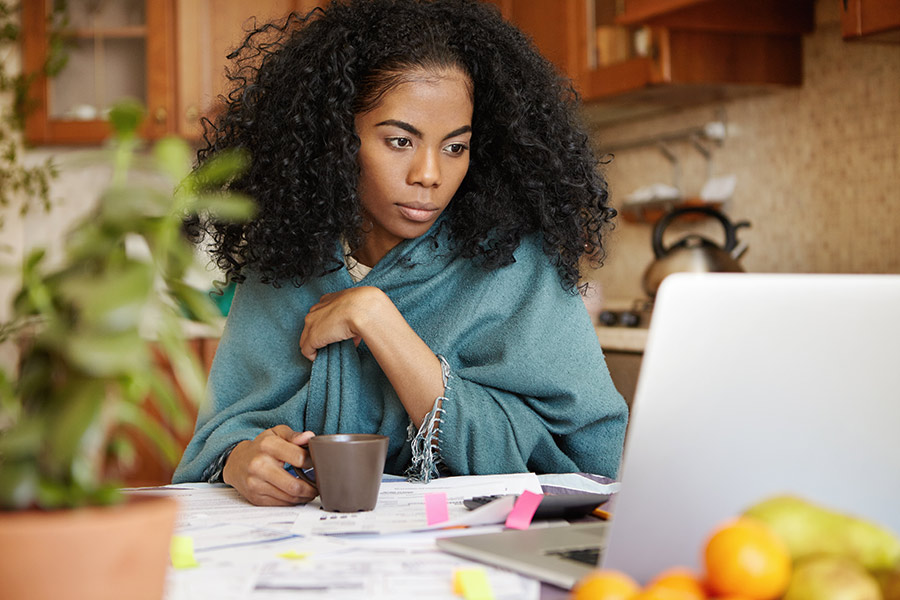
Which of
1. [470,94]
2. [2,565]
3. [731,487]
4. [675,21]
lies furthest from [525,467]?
[675,21]

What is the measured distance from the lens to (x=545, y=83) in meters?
1.47

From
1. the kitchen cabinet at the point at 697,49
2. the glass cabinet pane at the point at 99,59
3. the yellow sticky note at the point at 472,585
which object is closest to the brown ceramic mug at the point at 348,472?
the yellow sticky note at the point at 472,585

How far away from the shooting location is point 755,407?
538mm

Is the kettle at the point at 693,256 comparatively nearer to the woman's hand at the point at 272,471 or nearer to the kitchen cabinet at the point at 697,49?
the kitchen cabinet at the point at 697,49

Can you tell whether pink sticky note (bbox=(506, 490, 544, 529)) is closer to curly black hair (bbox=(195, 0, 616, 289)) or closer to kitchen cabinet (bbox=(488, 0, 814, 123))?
curly black hair (bbox=(195, 0, 616, 289))

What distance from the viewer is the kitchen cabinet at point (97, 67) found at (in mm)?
3551

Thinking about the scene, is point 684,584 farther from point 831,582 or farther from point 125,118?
point 125,118

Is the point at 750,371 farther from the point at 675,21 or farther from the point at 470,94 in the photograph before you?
the point at 675,21

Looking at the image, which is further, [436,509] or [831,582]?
[436,509]

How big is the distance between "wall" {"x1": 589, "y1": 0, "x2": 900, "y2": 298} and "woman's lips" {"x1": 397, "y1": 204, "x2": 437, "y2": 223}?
1.34 meters

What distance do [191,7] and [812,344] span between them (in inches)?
136

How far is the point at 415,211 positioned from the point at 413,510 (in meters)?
0.56

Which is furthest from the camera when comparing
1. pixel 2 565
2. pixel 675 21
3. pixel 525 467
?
pixel 675 21

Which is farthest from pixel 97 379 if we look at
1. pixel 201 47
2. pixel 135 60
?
pixel 135 60
